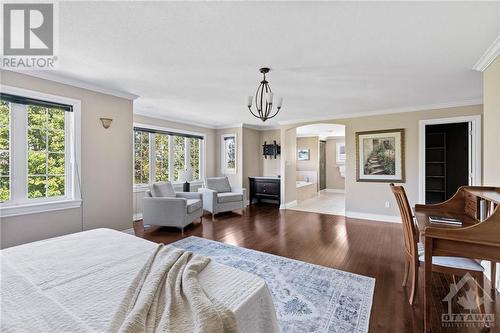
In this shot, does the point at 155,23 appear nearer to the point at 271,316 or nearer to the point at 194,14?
the point at 194,14

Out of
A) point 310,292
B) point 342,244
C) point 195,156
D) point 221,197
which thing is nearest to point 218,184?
point 221,197

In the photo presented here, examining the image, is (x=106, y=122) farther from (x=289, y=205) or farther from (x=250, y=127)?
(x=289, y=205)

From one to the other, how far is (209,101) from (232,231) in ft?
7.84

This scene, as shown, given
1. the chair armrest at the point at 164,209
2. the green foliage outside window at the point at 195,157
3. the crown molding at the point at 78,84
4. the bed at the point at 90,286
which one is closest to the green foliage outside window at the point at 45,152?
the crown molding at the point at 78,84

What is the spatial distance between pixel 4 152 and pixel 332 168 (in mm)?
9260

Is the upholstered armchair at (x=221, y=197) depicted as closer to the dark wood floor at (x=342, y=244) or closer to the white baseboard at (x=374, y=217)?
the dark wood floor at (x=342, y=244)

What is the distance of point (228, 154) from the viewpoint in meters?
7.01

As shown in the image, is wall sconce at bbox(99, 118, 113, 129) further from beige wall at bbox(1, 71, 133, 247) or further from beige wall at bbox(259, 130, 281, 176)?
beige wall at bbox(259, 130, 281, 176)

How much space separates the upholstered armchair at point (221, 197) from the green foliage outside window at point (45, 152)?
8.90 feet

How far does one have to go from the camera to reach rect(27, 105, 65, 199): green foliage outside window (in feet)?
9.65

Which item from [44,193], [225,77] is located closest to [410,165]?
[225,77]

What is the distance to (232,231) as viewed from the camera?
421cm

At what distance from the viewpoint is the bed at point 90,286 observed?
0.97m

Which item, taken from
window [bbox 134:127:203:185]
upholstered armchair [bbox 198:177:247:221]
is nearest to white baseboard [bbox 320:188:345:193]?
upholstered armchair [bbox 198:177:247:221]
